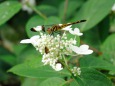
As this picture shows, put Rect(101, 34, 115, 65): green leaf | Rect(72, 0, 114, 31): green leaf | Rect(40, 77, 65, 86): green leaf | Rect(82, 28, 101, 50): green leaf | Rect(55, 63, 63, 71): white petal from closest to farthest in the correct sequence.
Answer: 1. Rect(55, 63, 63, 71): white petal
2. Rect(40, 77, 65, 86): green leaf
3. Rect(101, 34, 115, 65): green leaf
4. Rect(72, 0, 114, 31): green leaf
5. Rect(82, 28, 101, 50): green leaf

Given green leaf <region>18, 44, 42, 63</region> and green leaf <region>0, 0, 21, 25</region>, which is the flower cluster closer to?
green leaf <region>0, 0, 21, 25</region>

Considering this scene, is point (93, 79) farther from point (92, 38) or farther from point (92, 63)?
point (92, 38)

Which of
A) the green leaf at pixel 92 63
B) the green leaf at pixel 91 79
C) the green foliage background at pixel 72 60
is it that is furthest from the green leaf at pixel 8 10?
the green leaf at pixel 91 79

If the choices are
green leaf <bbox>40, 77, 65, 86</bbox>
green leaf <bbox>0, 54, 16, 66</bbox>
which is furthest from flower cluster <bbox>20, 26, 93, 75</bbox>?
green leaf <bbox>0, 54, 16, 66</bbox>

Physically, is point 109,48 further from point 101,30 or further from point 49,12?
point 49,12

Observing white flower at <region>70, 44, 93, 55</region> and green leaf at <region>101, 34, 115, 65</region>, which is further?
green leaf at <region>101, 34, 115, 65</region>

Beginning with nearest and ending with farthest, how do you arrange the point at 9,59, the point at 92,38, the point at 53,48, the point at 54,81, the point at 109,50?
the point at 53,48 → the point at 54,81 → the point at 109,50 → the point at 92,38 → the point at 9,59

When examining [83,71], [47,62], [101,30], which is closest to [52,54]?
[47,62]

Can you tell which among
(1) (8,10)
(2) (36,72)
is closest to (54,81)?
(2) (36,72)

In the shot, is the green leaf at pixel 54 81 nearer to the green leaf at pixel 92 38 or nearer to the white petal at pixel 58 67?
the white petal at pixel 58 67
